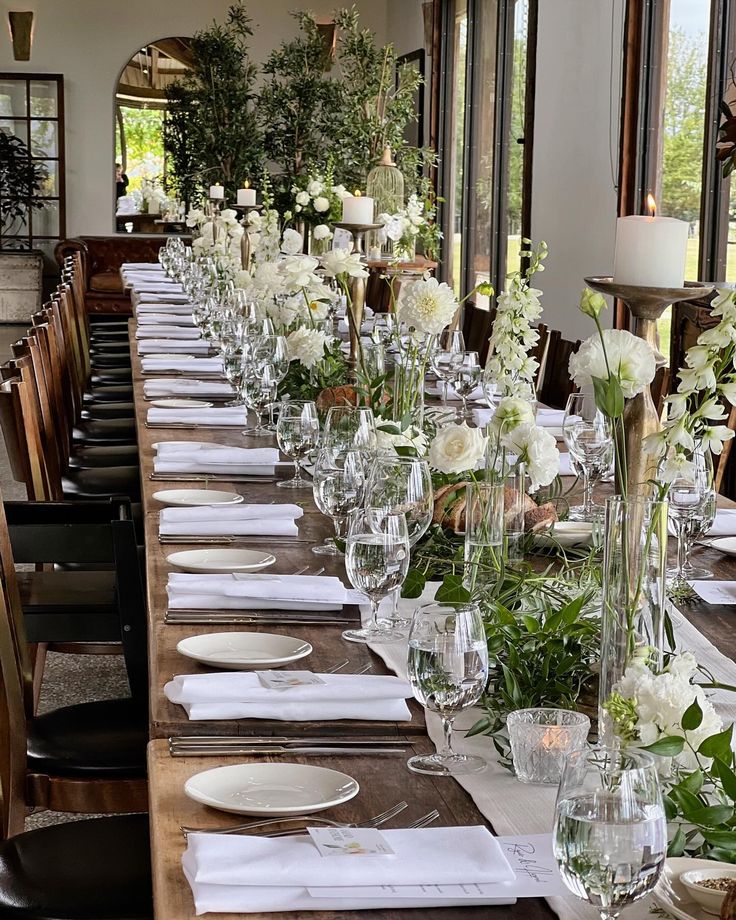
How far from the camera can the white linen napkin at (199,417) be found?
3.56 m

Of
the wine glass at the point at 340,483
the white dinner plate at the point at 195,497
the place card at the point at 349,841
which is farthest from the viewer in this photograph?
the white dinner plate at the point at 195,497

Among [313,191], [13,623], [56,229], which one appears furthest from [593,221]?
[56,229]

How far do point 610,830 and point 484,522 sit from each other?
919mm

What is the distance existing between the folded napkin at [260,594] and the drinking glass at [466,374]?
175 centimetres

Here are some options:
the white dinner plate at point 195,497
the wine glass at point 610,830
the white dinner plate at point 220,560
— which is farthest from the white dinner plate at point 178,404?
the wine glass at point 610,830

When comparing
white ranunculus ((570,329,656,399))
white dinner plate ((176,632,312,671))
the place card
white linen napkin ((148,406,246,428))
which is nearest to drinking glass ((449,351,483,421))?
white linen napkin ((148,406,246,428))

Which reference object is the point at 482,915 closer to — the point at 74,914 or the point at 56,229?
the point at 74,914

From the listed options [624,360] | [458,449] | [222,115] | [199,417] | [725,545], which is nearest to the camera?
[624,360]

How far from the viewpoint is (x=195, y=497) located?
2.67 meters

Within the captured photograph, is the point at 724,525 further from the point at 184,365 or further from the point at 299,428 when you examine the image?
the point at 184,365

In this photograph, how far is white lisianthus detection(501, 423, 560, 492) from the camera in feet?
6.07

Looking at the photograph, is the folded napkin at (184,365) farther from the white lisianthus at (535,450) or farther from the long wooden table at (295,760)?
the white lisianthus at (535,450)

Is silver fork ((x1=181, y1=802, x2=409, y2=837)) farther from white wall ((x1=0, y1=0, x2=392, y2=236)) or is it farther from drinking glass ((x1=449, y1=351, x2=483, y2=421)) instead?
white wall ((x1=0, y1=0, x2=392, y2=236))

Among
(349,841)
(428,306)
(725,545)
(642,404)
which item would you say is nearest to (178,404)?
(428,306)
